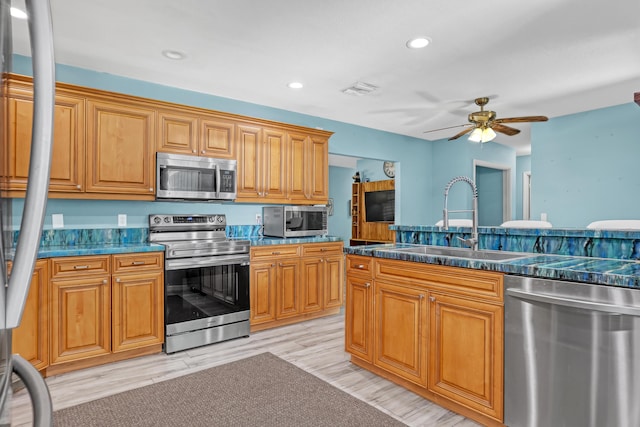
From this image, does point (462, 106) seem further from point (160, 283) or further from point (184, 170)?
point (160, 283)

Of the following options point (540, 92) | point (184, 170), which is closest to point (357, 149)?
point (540, 92)

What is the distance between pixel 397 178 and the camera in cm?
617

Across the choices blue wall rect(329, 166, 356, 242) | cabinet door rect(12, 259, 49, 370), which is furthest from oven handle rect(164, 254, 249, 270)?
blue wall rect(329, 166, 356, 242)

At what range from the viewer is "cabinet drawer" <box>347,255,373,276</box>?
8.97 feet

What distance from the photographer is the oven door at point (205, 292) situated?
3.19 meters

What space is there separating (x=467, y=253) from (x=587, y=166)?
3.22m

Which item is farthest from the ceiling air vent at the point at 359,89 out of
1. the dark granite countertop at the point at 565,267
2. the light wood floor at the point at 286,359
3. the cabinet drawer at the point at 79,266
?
the cabinet drawer at the point at 79,266

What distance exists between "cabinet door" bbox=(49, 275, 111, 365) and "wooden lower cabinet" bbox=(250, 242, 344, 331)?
4.21ft

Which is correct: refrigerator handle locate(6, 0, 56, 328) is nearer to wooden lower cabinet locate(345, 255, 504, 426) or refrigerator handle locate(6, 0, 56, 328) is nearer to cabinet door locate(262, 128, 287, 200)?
wooden lower cabinet locate(345, 255, 504, 426)

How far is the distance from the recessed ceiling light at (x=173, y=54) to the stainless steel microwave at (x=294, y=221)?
5.68 feet

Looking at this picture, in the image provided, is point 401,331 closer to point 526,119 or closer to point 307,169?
point 307,169

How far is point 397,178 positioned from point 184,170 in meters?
3.68

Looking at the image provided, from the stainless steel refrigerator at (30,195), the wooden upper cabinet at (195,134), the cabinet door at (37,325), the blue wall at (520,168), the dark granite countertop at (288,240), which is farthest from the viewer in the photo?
the blue wall at (520,168)

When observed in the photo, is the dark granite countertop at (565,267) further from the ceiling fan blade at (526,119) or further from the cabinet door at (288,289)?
the ceiling fan blade at (526,119)
